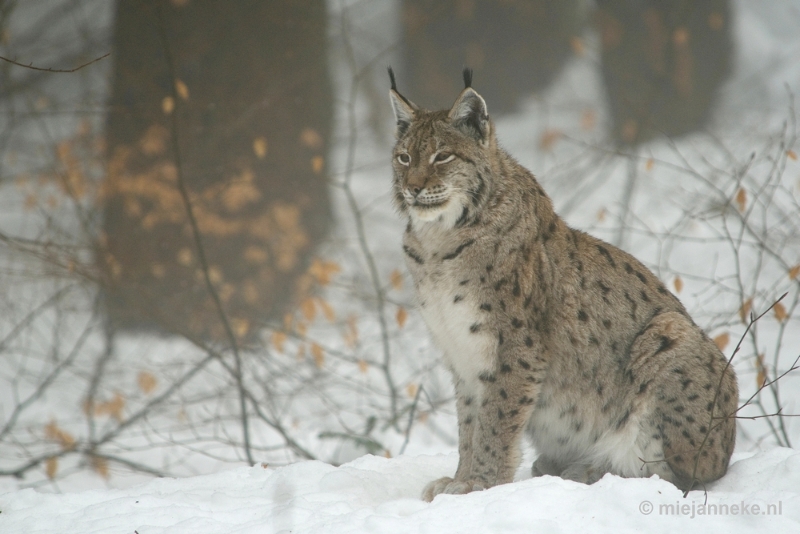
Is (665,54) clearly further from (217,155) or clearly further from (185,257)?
(185,257)

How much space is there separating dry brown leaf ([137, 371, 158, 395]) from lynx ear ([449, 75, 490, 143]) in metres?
5.04

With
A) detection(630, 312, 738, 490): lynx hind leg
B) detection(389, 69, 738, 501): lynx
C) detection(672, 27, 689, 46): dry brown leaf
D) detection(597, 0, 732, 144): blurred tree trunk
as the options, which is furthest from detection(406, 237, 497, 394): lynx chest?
detection(672, 27, 689, 46): dry brown leaf

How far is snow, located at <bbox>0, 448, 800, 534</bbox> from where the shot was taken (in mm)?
3346

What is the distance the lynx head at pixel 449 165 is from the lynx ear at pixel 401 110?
3 centimetres

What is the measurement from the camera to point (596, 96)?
13242 millimetres

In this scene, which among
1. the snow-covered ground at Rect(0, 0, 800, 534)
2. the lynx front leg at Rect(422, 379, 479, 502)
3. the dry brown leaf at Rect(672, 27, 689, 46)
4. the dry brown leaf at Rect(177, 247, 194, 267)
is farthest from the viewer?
the dry brown leaf at Rect(672, 27, 689, 46)

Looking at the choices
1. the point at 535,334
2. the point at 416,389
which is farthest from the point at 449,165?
the point at 416,389

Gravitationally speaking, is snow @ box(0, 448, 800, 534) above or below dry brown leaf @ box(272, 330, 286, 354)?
below

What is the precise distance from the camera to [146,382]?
8.21 m

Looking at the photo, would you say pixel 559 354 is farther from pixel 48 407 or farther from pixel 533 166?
pixel 533 166

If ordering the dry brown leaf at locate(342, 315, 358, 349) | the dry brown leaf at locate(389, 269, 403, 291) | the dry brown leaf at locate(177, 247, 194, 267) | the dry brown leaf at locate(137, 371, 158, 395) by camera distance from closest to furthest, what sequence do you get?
the dry brown leaf at locate(389, 269, 403, 291)
the dry brown leaf at locate(137, 371, 158, 395)
the dry brown leaf at locate(342, 315, 358, 349)
the dry brown leaf at locate(177, 247, 194, 267)

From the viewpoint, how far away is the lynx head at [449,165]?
439 centimetres

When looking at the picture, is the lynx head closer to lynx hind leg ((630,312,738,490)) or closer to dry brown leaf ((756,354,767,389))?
lynx hind leg ((630,312,738,490))

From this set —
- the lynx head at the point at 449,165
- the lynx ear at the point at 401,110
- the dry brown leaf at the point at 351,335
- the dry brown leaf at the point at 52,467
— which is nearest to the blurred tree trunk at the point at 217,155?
the dry brown leaf at the point at 351,335
